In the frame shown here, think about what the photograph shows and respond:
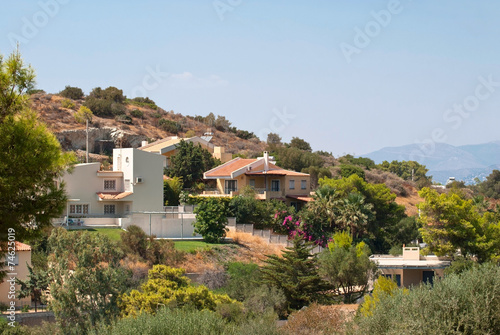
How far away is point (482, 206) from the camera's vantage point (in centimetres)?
6153

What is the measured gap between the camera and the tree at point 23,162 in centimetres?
1305

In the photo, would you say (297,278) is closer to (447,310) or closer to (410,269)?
(410,269)

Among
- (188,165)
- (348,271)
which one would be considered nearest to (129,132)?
(188,165)

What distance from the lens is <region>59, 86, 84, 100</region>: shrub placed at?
95.3 meters

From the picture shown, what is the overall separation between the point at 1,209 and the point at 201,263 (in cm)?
2797

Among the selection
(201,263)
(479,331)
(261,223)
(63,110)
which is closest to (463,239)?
(261,223)

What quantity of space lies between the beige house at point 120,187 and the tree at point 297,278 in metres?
15.8

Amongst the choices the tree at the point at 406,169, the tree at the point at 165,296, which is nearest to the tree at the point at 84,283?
the tree at the point at 165,296

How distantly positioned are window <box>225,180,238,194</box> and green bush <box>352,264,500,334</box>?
38.4 meters

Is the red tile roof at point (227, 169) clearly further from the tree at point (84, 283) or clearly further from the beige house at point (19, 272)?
the tree at point (84, 283)

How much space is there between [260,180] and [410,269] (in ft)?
60.5

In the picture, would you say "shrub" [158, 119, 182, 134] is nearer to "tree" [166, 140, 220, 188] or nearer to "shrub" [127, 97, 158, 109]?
"shrub" [127, 97, 158, 109]

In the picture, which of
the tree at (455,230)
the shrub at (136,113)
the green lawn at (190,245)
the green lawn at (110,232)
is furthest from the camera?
the shrub at (136,113)

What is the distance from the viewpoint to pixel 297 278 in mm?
35688
